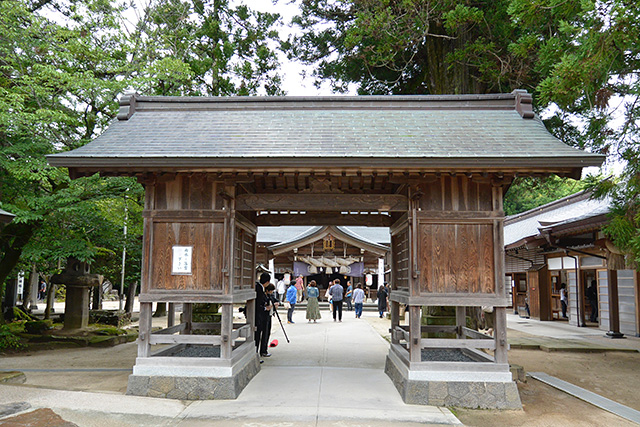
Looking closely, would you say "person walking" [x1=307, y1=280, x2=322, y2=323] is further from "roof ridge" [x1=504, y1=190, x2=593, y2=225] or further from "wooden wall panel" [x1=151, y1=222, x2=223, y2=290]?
"wooden wall panel" [x1=151, y1=222, x2=223, y2=290]

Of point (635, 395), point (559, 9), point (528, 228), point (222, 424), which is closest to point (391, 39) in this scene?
point (559, 9)

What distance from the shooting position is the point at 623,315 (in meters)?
16.2

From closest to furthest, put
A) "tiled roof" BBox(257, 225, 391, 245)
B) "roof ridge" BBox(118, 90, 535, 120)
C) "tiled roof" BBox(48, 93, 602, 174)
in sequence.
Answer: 1. "tiled roof" BBox(48, 93, 602, 174)
2. "roof ridge" BBox(118, 90, 535, 120)
3. "tiled roof" BBox(257, 225, 391, 245)

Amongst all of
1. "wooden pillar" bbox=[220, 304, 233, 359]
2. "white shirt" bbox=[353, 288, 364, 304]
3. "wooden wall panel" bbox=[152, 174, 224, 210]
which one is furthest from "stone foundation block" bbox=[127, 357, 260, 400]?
"white shirt" bbox=[353, 288, 364, 304]

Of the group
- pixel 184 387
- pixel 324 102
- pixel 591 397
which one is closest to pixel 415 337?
pixel 591 397

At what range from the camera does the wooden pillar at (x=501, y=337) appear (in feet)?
23.3

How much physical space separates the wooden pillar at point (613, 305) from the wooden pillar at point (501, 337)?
34.6ft

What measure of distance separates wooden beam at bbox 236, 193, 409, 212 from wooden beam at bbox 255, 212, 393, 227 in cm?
178

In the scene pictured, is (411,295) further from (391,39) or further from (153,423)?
(391,39)

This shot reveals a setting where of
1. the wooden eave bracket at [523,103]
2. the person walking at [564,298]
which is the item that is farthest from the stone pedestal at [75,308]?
the person walking at [564,298]

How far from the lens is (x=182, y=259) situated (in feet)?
24.2

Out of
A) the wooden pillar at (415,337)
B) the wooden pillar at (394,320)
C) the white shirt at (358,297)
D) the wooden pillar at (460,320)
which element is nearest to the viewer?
the wooden pillar at (415,337)

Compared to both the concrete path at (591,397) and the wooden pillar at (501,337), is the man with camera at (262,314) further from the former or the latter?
the concrete path at (591,397)

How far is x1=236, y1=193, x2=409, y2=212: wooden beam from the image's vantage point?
759 cm
